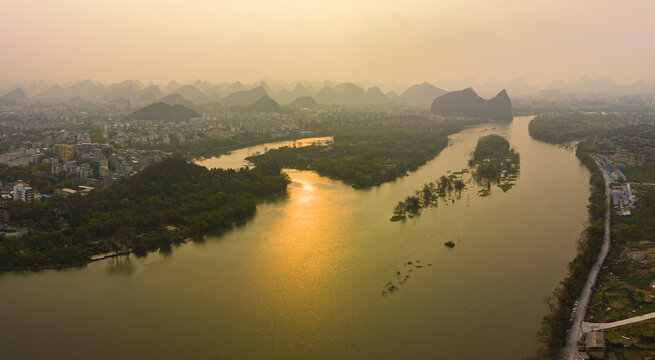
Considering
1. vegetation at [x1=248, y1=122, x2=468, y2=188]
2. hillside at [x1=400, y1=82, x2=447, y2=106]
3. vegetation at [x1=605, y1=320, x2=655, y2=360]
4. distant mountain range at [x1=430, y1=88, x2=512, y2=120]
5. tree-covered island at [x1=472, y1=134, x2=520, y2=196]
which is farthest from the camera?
hillside at [x1=400, y1=82, x2=447, y2=106]

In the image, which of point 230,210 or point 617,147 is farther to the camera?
point 617,147

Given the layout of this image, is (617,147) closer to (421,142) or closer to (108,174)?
(421,142)

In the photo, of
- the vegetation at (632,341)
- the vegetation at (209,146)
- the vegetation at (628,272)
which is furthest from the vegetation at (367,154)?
the vegetation at (632,341)

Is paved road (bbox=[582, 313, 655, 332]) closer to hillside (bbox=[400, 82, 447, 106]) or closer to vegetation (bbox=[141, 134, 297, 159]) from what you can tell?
vegetation (bbox=[141, 134, 297, 159])

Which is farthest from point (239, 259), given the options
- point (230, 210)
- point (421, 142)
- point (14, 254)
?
point (421, 142)

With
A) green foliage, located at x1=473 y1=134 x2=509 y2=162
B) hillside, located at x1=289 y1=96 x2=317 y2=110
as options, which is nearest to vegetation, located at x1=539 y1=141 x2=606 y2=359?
green foliage, located at x1=473 y1=134 x2=509 y2=162

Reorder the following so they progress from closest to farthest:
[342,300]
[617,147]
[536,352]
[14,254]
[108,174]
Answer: [536,352]
[342,300]
[14,254]
[108,174]
[617,147]
